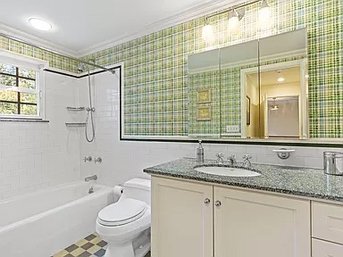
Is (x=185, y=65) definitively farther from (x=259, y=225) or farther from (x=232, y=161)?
(x=259, y=225)

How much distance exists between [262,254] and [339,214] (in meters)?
0.43

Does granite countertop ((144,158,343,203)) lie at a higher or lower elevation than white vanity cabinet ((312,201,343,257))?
higher

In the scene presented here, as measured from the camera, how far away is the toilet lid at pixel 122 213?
5.51 feet

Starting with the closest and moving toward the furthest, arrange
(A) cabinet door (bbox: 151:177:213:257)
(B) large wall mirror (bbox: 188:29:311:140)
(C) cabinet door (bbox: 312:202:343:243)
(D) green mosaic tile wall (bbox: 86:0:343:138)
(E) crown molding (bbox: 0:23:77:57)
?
(C) cabinet door (bbox: 312:202:343:243)
(A) cabinet door (bbox: 151:177:213:257)
(D) green mosaic tile wall (bbox: 86:0:343:138)
(B) large wall mirror (bbox: 188:29:311:140)
(E) crown molding (bbox: 0:23:77:57)

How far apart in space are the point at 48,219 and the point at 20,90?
59.5 inches

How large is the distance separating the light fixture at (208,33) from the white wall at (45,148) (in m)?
2.03

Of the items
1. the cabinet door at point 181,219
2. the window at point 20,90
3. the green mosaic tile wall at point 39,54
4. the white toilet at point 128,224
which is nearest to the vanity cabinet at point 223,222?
the cabinet door at point 181,219

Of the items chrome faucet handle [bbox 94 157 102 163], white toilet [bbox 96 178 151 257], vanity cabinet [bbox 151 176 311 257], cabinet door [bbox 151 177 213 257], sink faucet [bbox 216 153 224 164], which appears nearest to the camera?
vanity cabinet [bbox 151 176 311 257]

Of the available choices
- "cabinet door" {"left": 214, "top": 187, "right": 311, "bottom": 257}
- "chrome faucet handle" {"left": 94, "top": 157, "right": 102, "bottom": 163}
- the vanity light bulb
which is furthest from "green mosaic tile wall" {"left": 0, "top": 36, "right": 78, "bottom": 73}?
"cabinet door" {"left": 214, "top": 187, "right": 311, "bottom": 257}

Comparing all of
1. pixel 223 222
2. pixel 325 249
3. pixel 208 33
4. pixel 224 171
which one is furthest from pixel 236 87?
pixel 325 249

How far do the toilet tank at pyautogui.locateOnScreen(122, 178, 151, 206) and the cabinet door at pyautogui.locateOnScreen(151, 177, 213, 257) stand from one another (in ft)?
1.94

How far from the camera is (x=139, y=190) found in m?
2.15

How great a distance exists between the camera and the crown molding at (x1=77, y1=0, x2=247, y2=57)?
1.87m

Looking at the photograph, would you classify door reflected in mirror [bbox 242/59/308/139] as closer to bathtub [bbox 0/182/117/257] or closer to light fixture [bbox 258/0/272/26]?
light fixture [bbox 258/0/272/26]
